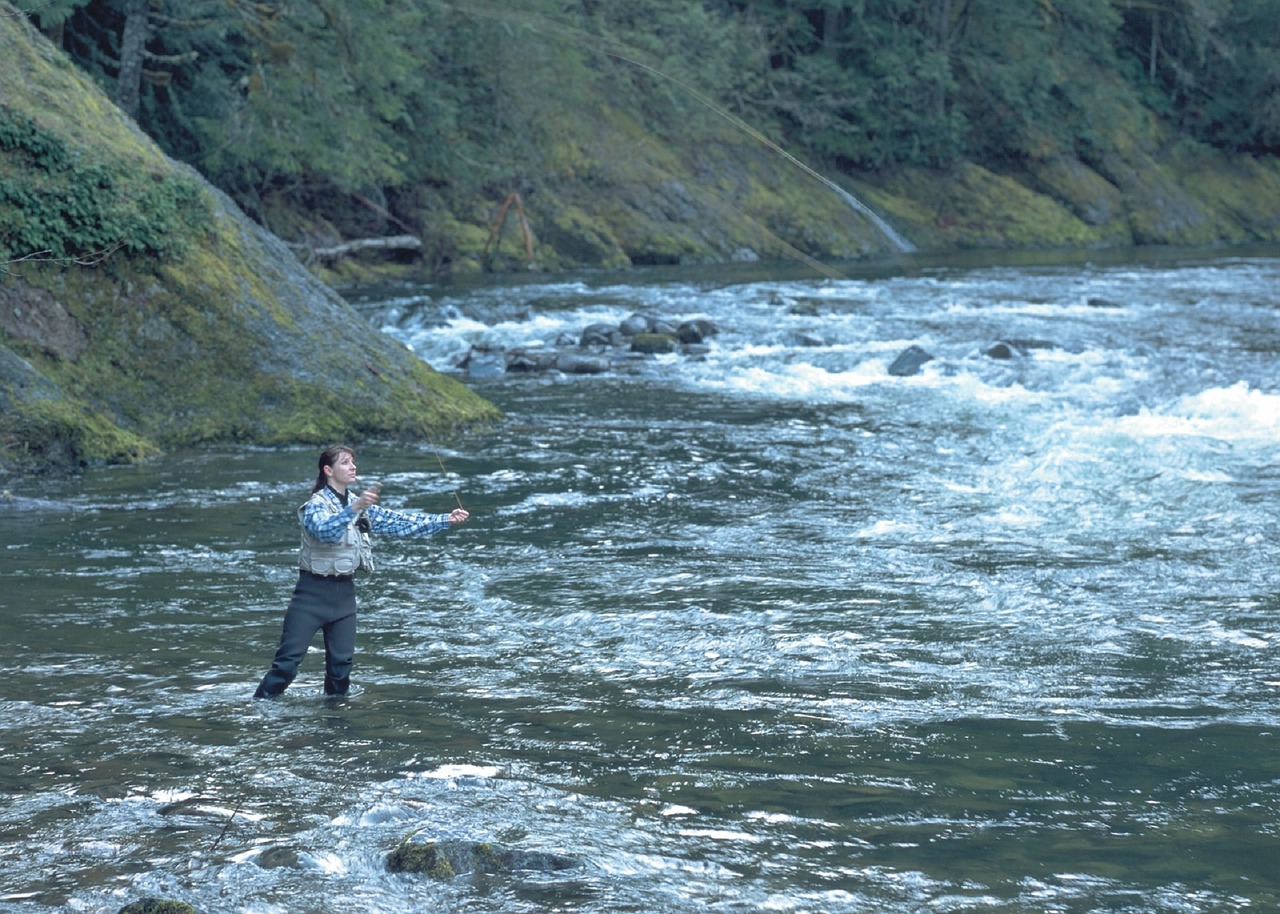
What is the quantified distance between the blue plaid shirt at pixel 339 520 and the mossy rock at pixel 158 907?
242 cm

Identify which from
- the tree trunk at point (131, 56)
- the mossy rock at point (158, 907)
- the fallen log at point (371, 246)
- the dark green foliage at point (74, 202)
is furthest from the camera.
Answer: the fallen log at point (371, 246)

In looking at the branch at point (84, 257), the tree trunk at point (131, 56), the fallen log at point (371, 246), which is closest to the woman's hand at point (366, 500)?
the branch at point (84, 257)

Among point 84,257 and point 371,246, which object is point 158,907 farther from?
point 371,246

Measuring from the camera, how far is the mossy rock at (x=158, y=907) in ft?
14.9

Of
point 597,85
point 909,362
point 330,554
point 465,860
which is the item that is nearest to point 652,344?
point 909,362

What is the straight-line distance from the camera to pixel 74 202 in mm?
13531

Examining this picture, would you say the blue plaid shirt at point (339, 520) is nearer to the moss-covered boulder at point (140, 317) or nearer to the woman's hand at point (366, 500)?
the woman's hand at point (366, 500)

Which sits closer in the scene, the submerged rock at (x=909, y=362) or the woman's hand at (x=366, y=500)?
the woman's hand at (x=366, y=500)

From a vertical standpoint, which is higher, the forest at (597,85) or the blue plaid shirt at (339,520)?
the forest at (597,85)

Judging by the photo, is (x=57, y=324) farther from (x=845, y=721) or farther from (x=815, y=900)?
(x=815, y=900)

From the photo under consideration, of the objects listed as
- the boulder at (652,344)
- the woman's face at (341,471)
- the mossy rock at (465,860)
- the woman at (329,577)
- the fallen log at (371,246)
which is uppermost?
the fallen log at (371,246)

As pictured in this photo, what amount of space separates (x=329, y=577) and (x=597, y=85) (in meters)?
39.0

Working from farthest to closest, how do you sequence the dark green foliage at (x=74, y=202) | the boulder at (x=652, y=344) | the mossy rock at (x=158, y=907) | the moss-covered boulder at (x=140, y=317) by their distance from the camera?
the boulder at (x=652, y=344), the dark green foliage at (x=74, y=202), the moss-covered boulder at (x=140, y=317), the mossy rock at (x=158, y=907)

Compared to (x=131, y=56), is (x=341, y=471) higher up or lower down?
lower down
